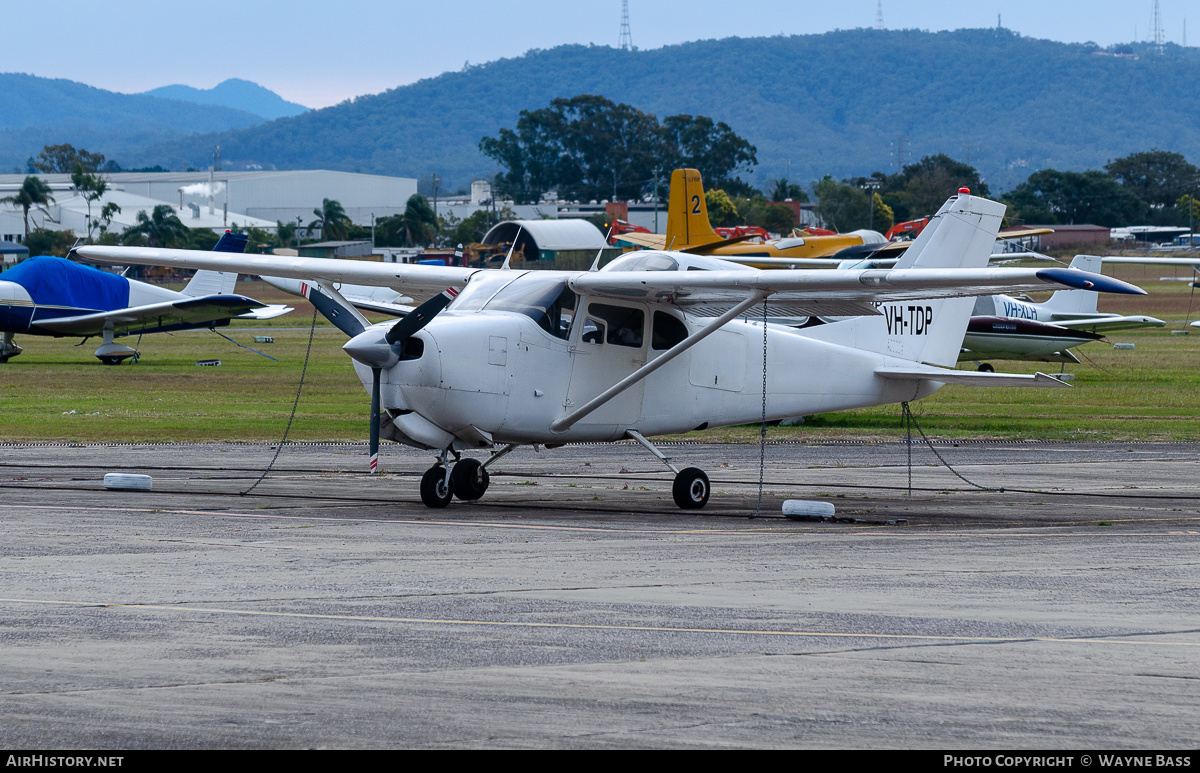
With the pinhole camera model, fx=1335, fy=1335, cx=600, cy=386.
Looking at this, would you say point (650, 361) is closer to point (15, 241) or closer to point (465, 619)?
point (465, 619)

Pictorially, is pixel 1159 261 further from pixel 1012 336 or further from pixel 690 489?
pixel 690 489

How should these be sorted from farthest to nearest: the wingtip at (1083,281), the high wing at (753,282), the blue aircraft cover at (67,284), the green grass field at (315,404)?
the blue aircraft cover at (67,284) < the green grass field at (315,404) < the high wing at (753,282) < the wingtip at (1083,281)

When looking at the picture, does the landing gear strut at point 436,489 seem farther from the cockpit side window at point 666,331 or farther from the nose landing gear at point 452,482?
the cockpit side window at point 666,331

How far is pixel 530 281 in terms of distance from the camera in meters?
13.1

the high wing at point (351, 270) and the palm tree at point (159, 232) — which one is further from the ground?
the palm tree at point (159, 232)

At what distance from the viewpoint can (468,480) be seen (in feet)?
43.4

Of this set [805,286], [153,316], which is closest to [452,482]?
[805,286]

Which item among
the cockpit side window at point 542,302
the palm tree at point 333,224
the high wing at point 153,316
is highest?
the palm tree at point 333,224

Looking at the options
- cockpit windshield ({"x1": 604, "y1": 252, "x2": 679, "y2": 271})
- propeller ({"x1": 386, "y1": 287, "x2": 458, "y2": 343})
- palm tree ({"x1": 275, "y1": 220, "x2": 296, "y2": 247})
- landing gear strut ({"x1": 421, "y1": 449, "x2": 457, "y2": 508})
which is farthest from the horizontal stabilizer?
palm tree ({"x1": 275, "y1": 220, "x2": 296, "y2": 247})

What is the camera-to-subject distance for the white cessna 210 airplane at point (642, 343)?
471 inches

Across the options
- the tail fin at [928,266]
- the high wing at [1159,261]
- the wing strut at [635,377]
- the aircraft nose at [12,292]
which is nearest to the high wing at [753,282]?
the wing strut at [635,377]

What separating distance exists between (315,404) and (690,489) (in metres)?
14.3

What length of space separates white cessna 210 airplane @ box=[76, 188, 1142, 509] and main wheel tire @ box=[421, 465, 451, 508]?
0.01 m

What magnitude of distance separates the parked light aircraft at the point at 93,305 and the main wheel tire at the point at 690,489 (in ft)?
83.0
